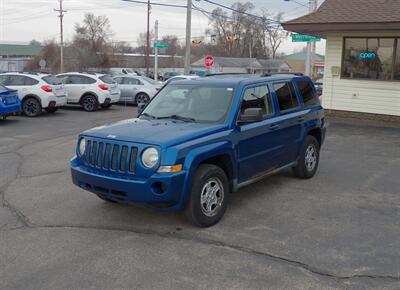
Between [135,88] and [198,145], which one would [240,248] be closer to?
[198,145]

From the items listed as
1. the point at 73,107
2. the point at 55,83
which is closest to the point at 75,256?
the point at 55,83

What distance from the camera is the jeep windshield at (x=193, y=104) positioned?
5832mm

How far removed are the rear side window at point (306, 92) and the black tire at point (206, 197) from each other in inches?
108

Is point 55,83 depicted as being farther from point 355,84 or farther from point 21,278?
point 21,278

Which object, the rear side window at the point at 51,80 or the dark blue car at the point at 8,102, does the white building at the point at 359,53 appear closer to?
the rear side window at the point at 51,80

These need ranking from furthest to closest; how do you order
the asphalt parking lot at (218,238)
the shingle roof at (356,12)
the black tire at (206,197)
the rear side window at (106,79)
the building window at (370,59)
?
the rear side window at (106,79)
the building window at (370,59)
the shingle roof at (356,12)
the black tire at (206,197)
the asphalt parking lot at (218,238)

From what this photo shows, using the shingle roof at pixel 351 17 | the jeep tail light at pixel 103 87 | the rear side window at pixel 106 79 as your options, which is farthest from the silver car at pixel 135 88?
the shingle roof at pixel 351 17

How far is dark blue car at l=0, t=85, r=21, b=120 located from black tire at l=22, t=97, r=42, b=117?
1.67 m

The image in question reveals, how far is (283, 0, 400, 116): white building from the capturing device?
13.9 m

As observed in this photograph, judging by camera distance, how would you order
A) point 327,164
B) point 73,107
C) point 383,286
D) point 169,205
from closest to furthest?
1. point 383,286
2. point 169,205
3. point 327,164
4. point 73,107

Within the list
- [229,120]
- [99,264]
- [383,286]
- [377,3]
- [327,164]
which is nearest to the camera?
[383,286]

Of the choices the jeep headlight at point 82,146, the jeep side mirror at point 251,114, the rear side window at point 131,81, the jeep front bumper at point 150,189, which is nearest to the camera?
the jeep front bumper at point 150,189

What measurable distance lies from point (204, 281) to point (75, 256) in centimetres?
137

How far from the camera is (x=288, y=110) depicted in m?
6.92
